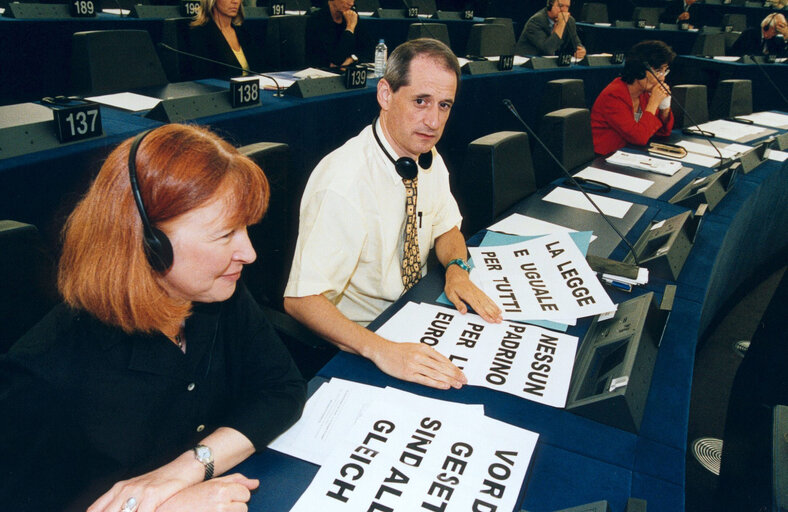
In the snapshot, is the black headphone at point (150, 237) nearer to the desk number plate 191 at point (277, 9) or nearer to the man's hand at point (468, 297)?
the man's hand at point (468, 297)

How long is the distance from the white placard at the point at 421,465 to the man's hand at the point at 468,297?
35 cm

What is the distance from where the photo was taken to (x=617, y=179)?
2.35m

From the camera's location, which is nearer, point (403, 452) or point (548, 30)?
point (403, 452)

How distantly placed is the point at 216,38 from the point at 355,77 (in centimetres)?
93

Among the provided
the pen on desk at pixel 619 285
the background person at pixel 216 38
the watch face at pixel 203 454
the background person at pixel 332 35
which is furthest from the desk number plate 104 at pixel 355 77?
the watch face at pixel 203 454

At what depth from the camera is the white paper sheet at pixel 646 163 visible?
2508 mm

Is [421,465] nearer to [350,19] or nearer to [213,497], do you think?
[213,497]

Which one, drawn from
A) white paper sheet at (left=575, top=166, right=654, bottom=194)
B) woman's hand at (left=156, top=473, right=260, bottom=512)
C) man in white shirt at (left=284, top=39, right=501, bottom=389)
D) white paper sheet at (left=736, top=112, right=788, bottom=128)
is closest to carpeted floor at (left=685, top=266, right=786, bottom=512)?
white paper sheet at (left=575, top=166, right=654, bottom=194)

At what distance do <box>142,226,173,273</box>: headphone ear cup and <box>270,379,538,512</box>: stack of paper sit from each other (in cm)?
35

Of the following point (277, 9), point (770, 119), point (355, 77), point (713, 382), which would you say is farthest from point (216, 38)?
point (770, 119)

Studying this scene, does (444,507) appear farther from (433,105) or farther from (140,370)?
(433,105)

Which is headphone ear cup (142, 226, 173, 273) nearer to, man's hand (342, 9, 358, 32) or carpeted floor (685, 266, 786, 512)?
carpeted floor (685, 266, 786, 512)

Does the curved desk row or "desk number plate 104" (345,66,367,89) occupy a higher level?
"desk number plate 104" (345,66,367,89)

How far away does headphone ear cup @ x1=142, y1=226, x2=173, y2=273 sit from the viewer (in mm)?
805
